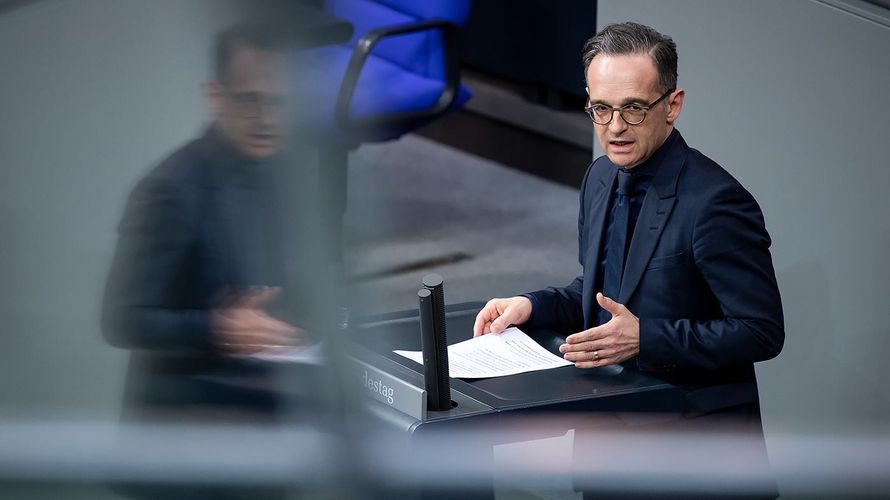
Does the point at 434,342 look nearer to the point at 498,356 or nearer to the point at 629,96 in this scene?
the point at 498,356

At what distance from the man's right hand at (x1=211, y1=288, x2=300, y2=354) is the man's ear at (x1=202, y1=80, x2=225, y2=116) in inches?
1.9

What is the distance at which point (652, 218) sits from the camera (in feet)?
3.47

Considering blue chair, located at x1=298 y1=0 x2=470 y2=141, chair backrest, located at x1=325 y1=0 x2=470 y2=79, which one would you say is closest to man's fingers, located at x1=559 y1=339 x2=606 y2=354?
blue chair, located at x1=298 y1=0 x2=470 y2=141

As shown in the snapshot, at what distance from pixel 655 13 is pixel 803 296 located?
0.42 metres

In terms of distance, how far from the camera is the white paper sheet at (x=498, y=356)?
931 mm

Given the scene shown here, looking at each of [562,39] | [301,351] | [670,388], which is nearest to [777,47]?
[670,388]

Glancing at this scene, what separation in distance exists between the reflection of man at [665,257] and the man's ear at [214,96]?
2.36ft

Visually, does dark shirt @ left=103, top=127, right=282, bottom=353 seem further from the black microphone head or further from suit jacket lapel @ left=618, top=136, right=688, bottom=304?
suit jacket lapel @ left=618, top=136, right=688, bottom=304

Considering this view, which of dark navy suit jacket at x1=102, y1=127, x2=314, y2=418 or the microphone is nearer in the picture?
dark navy suit jacket at x1=102, y1=127, x2=314, y2=418

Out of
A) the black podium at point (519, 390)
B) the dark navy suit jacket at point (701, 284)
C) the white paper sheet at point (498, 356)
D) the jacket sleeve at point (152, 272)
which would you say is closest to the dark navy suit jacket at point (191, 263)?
the jacket sleeve at point (152, 272)

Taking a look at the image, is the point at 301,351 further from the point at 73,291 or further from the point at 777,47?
the point at 777,47

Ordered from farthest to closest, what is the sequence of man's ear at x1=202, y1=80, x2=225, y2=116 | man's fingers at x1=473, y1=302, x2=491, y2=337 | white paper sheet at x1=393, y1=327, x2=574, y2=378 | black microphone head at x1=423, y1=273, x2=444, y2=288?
man's fingers at x1=473, y1=302, x2=491, y2=337 → white paper sheet at x1=393, y1=327, x2=574, y2=378 → black microphone head at x1=423, y1=273, x2=444, y2=288 → man's ear at x1=202, y1=80, x2=225, y2=116

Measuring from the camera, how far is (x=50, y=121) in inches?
10.4

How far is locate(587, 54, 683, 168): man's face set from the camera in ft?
3.50
